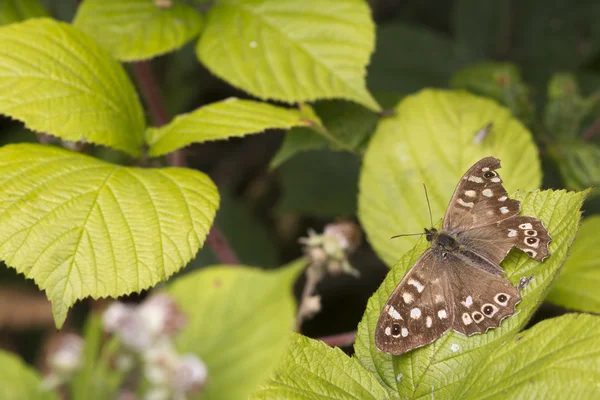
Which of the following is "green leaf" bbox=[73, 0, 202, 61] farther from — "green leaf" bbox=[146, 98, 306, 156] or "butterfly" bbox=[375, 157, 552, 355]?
"butterfly" bbox=[375, 157, 552, 355]

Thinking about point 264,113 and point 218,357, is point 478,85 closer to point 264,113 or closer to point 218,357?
point 264,113

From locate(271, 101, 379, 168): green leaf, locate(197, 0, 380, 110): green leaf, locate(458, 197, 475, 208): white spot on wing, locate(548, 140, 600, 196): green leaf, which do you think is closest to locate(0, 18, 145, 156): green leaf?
locate(197, 0, 380, 110): green leaf

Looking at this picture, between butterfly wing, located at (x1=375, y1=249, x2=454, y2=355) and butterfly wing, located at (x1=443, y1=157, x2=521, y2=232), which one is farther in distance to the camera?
butterfly wing, located at (x1=443, y1=157, x2=521, y2=232)

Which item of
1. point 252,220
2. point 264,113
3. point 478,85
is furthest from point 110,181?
point 252,220

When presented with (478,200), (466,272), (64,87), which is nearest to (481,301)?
(466,272)

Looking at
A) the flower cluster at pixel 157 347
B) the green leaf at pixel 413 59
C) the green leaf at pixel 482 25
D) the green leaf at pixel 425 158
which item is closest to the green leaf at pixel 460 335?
the green leaf at pixel 425 158

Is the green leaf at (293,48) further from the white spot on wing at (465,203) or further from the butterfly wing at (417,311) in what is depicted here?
the butterfly wing at (417,311)
